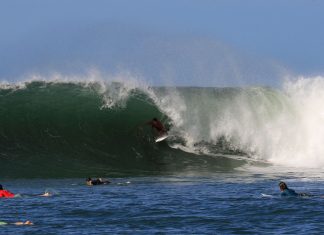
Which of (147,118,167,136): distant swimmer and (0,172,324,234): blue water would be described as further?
(147,118,167,136): distant swimmer

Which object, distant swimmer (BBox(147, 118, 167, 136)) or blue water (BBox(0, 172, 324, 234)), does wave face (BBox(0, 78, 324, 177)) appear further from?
blue water (BBox(0, 172, 324, 234))

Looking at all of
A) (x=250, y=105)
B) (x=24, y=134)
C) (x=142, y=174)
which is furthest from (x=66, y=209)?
(x=250, y=105)

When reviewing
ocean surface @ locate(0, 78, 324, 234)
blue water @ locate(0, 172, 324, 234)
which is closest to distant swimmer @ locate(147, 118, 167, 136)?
ocean surface @ locate(0, 78, 324, 234)

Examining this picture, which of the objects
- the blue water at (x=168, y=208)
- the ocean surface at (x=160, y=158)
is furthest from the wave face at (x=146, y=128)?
the blue water at (x=168, y=208)

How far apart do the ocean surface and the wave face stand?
5cm

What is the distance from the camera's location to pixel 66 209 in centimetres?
1627

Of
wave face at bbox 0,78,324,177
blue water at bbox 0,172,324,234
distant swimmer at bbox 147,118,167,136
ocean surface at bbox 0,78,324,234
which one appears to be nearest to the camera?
blue water at bbox 0,172,324,234

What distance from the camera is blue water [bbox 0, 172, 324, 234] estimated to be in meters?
14.0

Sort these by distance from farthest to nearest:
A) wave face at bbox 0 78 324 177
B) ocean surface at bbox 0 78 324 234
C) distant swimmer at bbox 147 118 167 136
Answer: distant swimmer at bbox 147 118 167 136 < wave face at bbox 0 78 324 177 < ocean surface at bbox 0 78 324 234

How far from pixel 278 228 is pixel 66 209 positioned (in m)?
4.56

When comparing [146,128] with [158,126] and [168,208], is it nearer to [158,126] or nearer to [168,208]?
[158,126]

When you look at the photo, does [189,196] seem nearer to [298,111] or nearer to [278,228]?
[278,228]

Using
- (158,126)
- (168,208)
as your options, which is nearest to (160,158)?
(158,126)

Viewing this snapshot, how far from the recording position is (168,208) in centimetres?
1617
